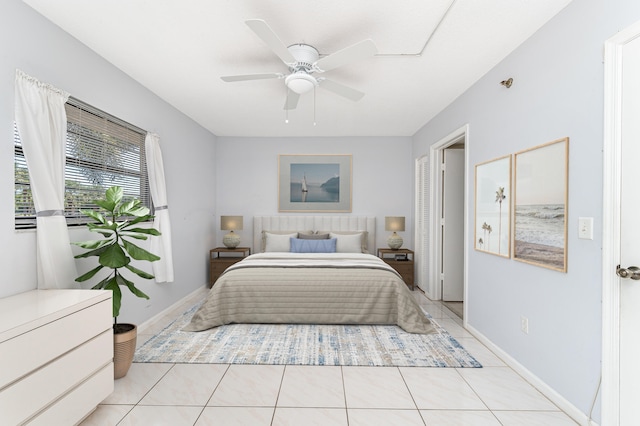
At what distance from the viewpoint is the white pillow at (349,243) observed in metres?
5.12

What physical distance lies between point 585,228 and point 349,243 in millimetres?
3410

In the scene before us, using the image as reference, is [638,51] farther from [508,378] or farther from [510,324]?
[508,378]

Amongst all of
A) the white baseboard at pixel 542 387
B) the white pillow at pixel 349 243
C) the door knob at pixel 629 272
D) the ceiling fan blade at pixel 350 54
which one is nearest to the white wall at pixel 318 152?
A: the white pillow at pixel 349 243

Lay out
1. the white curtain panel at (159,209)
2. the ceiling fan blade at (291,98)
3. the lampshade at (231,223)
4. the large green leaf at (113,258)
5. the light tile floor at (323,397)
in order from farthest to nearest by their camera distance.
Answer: the lampshade at (231,223) < the white curtain panel at (159,209) < the ceiling fan blade at (291,98) < the large green leaf at (113,258) < the light tile floor at (323,397)

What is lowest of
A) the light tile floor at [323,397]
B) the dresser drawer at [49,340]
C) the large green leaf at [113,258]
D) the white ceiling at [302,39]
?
the light tile floor at [323,397]

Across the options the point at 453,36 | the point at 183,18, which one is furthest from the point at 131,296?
the point at 453,36

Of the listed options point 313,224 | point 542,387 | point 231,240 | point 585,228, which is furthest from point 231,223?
point 585,228

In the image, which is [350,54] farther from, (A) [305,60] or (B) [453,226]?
(B) [453,226]

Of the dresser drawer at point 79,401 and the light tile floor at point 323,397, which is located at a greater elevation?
the dresser drawer at point 79,401

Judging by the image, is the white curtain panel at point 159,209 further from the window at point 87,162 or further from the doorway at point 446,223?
the doorway at point 446,223

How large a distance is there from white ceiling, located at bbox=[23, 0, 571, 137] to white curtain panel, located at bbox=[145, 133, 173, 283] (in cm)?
67

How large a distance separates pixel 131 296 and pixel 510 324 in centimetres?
→ 348

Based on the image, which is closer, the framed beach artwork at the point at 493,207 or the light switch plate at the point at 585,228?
the light switch plate at the point at 585,228

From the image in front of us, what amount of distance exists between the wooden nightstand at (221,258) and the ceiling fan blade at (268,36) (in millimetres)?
3561
